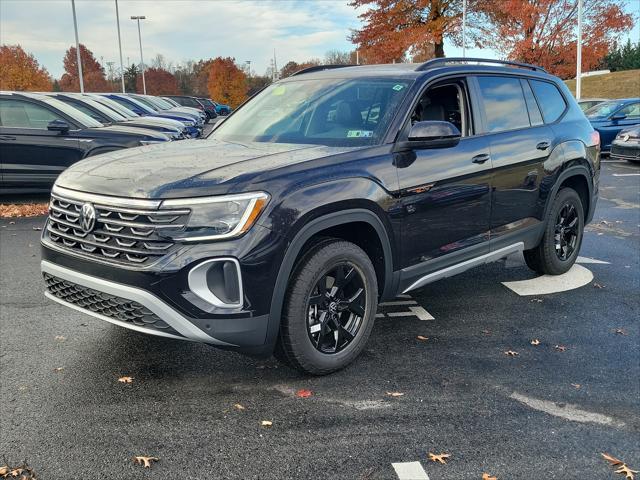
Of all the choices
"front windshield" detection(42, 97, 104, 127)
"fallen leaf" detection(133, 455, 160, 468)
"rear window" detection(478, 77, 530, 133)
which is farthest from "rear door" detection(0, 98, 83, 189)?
"fallen leaf" detection(133, 455, 160, 468)

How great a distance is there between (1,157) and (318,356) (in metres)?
7.91

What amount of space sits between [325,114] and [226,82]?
67801 millimetres

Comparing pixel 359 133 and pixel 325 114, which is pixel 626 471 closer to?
pixel 359 133

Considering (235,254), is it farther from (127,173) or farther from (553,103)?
(553,103)

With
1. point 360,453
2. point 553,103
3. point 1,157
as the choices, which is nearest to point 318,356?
point 360,453

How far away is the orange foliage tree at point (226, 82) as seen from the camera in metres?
69.1

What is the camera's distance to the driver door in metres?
3.92

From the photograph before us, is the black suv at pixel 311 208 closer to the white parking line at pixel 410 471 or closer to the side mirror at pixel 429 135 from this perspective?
the side mirror at pixel 429 135

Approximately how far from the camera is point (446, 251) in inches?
→ 169

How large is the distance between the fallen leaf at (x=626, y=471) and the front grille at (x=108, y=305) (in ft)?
7.21

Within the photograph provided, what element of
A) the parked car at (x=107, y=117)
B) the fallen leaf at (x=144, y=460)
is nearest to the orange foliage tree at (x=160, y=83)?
the parked car at (x=107, y=117)

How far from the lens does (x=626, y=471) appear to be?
2.75 m

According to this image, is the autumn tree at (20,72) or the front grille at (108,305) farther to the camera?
the autumn tree at (20,72)

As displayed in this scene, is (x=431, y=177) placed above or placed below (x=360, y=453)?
above
